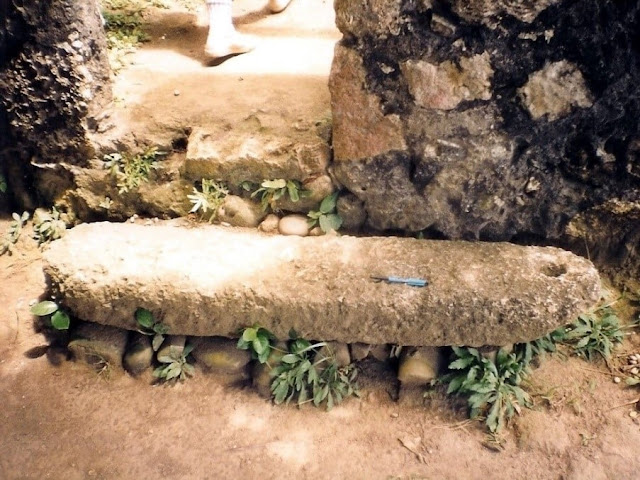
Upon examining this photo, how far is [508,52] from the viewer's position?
2.79m

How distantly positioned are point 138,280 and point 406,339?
155 centimetres

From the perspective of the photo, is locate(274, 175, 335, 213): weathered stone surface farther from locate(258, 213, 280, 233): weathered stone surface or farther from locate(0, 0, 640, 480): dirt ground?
locate(0, 0, 640, 480): dirt ground

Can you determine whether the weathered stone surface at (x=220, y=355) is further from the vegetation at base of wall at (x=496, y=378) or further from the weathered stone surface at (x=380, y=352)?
the vegetation at base of wall at (x=496, y=378)

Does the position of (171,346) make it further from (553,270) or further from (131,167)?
(553,270)

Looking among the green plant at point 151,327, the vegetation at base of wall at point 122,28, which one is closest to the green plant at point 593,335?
the green plant at point 151,327

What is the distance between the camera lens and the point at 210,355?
3.20m

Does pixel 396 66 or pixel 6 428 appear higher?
pixel 396 66

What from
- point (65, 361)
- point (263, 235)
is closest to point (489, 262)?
point (263, 235)

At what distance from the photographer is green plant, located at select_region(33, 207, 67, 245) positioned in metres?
3.81

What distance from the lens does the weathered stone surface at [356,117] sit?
2996 mm

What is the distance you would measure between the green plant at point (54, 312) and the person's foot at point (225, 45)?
7.61 ft

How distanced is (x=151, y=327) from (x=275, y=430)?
0.93 metres

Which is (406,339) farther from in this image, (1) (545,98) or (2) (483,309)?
(1) (545,98)

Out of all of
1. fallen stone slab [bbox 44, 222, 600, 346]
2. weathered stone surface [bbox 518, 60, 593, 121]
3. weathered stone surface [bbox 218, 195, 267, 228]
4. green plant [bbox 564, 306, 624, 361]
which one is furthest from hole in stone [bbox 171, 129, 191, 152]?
green plant [bbox 564, 306, 624, 361]
